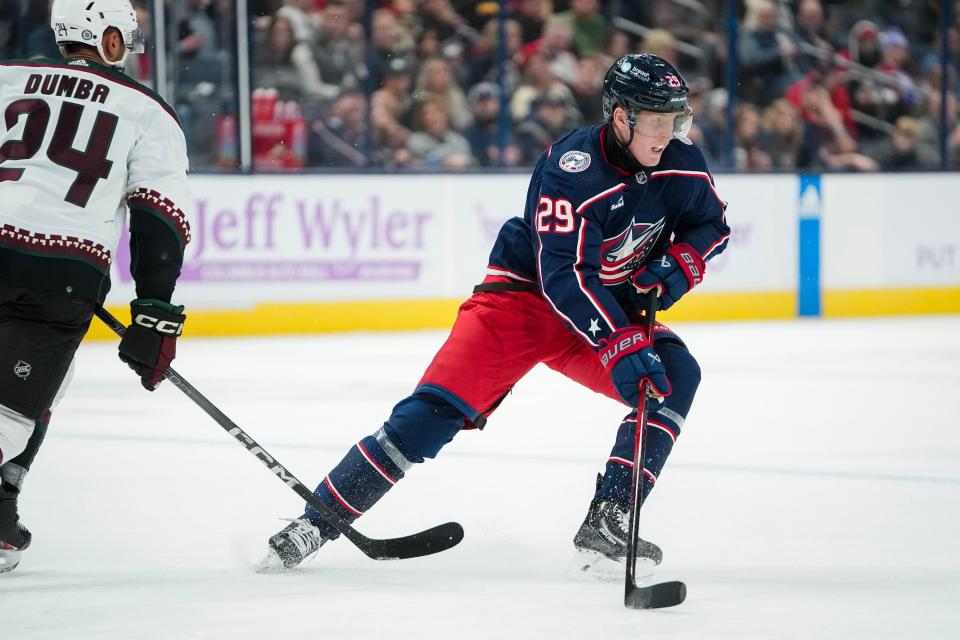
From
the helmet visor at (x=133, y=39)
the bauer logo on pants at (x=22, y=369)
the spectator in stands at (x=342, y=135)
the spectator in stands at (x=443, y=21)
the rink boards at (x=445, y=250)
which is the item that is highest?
the helmet visor at (x=133, y=39)

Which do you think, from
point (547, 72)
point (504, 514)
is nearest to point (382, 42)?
point (547, 72)

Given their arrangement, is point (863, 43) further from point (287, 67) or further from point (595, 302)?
point (595, 302)

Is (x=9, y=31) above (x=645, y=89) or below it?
below

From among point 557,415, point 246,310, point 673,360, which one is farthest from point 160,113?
point 246,310

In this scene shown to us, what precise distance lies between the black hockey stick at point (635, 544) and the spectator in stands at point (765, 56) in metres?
6.67

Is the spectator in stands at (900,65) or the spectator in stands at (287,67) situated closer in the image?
the spectator in stands at (287,67)

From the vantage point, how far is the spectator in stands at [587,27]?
9008 millimetres

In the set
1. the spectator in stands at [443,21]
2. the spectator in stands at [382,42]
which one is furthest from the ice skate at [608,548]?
the spectator in stands at [443,21]

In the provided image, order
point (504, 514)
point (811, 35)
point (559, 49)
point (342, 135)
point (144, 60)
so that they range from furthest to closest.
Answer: point (811, 35) → point (559, 49) → point (342, 135) → point (144, 60) → point (504, 514)

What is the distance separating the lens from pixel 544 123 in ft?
28.8

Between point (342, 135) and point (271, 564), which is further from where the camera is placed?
point (342, 135)

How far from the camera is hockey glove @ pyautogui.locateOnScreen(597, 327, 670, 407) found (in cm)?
265

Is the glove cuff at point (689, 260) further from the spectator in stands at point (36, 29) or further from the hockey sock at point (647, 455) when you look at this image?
the spectator in stands at point (36, 29)

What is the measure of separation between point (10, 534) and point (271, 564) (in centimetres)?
50
